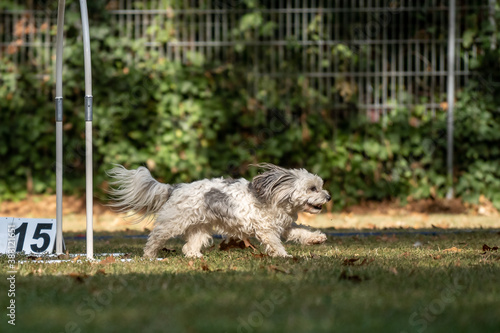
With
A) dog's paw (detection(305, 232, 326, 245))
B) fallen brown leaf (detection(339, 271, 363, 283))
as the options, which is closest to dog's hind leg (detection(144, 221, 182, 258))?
dog's paw (detection(305, 232, 326, 245))

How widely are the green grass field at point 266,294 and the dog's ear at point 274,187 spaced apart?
1.51 feet

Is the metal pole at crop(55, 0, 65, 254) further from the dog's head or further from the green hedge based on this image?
the green hedge

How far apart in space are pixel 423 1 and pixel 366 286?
786cm

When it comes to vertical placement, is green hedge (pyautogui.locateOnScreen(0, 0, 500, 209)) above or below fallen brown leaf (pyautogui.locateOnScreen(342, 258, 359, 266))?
above

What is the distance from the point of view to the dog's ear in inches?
225

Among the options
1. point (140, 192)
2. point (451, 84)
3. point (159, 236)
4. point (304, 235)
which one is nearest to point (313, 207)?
point (304, 235)

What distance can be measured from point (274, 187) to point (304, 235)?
46cm

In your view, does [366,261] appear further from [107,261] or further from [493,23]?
[493,23]

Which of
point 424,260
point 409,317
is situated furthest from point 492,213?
point 409,317

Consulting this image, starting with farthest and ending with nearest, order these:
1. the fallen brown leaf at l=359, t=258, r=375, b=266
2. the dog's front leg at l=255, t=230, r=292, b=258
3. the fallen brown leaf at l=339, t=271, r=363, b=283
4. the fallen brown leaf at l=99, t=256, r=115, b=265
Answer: the dog's front leg at l=255, t=230, r=292, b=258, the fallen brown leaf at l=99, t=256, r=115, b=265, the fallen brown leaf at l=359, t=258, r=375, b=266, the fallen brown leaf at l=339, t=271, r=363, b=283

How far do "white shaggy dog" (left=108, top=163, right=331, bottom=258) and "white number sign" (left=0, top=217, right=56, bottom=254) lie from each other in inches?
27.7

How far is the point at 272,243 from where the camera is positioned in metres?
5.61

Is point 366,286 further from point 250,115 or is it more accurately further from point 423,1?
point 423,1

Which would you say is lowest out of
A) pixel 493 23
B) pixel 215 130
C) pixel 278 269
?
pixel 278 269
